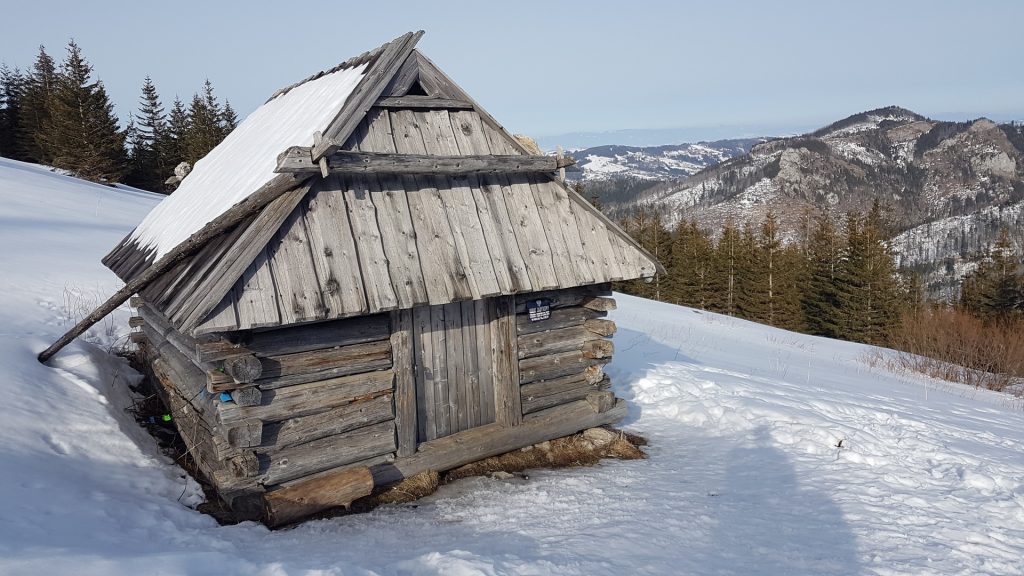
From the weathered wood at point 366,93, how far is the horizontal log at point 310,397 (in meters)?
2.39

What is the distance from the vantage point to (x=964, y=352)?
22.8m

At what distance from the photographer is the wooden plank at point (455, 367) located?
7344 millimetres

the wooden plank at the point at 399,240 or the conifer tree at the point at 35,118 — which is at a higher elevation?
the conifer tree at the point at 35,118

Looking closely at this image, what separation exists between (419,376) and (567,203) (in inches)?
120

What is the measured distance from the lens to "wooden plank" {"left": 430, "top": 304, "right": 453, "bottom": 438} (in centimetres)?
722

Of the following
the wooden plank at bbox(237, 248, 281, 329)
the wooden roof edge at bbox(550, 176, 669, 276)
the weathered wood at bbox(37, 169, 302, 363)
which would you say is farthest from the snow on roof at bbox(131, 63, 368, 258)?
the wooden roof edge at bbox(550, 176, 669, 276)

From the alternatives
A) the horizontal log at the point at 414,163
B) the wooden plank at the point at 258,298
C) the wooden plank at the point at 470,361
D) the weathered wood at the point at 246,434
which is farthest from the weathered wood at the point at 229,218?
the wooden plank at the point at 470,361

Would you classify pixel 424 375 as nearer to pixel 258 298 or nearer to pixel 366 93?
pixel 258 298

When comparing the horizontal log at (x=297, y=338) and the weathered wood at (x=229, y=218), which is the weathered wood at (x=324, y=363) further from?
the weathered wood at (x=229, y=218)

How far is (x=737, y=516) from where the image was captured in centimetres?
648

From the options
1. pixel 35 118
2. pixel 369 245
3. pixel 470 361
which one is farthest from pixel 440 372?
pixel 35 118

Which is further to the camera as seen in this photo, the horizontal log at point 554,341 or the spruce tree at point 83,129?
the spruce tree at point 83,129

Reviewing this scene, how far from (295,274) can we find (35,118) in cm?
4924

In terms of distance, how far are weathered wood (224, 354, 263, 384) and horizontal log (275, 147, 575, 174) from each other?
6.10 feet
